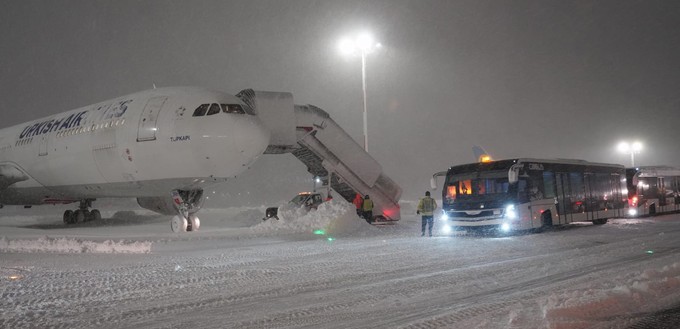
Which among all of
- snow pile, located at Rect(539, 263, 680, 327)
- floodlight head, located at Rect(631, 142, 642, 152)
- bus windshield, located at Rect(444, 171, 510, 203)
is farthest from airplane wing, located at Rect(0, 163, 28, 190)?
floodlight head, located at Rect(631, 142, 642, 152)

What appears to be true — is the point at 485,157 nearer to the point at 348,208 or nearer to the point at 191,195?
the point at 348,208

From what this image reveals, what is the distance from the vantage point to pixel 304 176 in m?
122

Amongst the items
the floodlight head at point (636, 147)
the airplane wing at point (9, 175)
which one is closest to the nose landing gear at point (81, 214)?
the airplane wing at point (9, 175)

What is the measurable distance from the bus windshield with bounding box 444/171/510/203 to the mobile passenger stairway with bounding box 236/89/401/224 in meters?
7.07

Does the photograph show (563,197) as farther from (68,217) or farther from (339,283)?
(68,217)

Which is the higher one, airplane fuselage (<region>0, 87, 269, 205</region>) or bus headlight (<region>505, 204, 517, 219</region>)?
airplane fuselage (<region>0, 87, 269, 205</region>)

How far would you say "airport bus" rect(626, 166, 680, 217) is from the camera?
2739cm

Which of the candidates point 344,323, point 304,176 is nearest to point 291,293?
point 344,323

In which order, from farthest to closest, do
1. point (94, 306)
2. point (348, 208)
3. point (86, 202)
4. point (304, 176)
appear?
point (304, 176), point (86, 202), point (348, 208), point (94, 306)

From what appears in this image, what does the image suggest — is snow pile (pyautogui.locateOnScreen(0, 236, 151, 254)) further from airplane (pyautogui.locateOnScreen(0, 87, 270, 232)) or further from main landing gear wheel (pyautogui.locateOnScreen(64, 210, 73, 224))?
main landing gear wheel (pyautogui.locateOnScreen(64, 210, 73, 224))

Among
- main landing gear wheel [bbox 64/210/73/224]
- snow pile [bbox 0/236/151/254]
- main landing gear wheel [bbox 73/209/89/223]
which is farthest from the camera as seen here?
main landing gear wheel [bbox 73/209/89/223]

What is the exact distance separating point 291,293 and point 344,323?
1961mm

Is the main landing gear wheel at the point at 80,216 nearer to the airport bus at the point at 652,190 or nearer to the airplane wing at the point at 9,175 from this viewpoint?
the airplane wing at the point at 9,175

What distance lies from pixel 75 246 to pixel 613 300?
1291 centimetres
